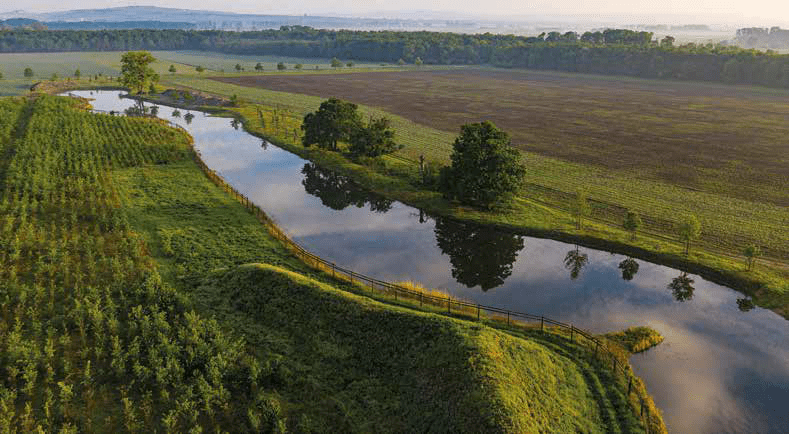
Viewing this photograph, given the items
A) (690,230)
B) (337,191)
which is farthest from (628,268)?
(337,191)

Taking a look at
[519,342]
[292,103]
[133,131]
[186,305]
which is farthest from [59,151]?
[519,342]

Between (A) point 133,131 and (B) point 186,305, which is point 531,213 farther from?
(A) point 133,131

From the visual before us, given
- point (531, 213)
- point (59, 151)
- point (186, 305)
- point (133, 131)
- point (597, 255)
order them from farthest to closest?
point (133, 131)
point (59, 151)
point (531, 213)
point (597, 255)
point (186, 305)

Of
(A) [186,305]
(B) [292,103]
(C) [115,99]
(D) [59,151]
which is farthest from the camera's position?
(C) [115,99]

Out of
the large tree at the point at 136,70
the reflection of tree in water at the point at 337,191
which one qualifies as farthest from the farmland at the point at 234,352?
the large tree at the point at 136,70

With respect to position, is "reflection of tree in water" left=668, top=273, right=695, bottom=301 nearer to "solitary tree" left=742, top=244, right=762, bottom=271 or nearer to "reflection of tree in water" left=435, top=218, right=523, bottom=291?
"solitary tree" left=742, top=244, right=762, bottom=271

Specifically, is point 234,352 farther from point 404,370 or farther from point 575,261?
point 575,261

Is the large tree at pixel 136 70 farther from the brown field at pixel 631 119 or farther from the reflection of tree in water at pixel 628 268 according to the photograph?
the reflection of tree in water at pixel 628 268
